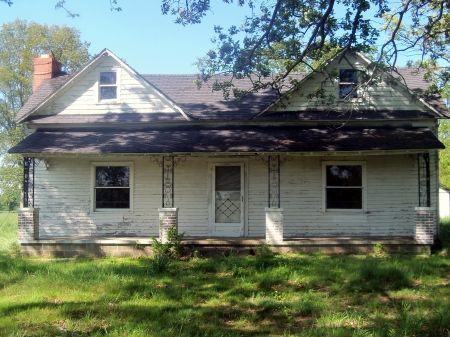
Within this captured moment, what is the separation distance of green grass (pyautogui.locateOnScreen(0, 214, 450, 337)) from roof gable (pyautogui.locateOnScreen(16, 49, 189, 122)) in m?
5.23

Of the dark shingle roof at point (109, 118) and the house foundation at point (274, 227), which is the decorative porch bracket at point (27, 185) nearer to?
the dark shingle roof at point (109, 118)

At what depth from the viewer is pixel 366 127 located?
12.6m

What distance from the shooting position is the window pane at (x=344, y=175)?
40.9ft

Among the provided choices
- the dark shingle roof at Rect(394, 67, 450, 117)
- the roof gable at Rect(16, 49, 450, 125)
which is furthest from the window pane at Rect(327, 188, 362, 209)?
the dark shingle roof at Rect(394, 67, 450, 117)

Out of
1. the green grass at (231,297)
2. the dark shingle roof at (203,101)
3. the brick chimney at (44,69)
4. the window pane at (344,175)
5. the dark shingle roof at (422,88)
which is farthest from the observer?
the brick chimney at (44,69)

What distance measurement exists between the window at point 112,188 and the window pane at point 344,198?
6.04m

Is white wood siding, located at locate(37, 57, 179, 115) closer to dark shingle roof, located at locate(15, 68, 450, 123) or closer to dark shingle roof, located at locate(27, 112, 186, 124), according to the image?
dark shingle roof, located at locate(27, 112, 186, 124)

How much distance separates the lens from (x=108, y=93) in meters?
13.4

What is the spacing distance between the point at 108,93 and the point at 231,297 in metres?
8.67

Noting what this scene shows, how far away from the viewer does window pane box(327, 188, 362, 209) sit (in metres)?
12.4

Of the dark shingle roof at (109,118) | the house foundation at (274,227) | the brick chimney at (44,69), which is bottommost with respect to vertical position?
the house foundation at (274,227)

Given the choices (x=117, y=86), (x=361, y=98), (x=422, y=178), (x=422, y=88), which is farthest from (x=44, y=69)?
(x=422, y=178)

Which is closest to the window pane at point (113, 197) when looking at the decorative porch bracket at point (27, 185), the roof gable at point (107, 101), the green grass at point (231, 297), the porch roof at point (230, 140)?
the porch roof at point (230, 140)

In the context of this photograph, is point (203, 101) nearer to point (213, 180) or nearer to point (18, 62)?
point (213, 180)
